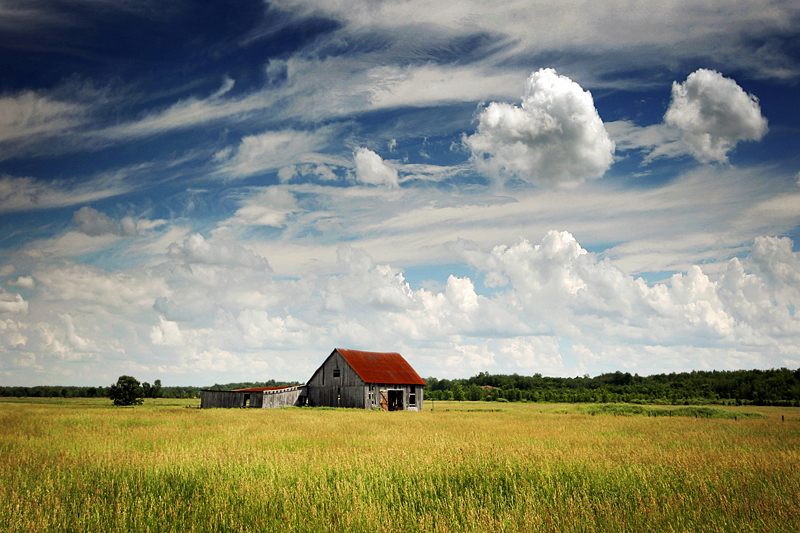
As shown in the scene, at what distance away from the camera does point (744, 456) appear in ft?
44.2

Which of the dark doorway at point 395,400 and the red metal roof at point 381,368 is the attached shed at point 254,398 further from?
the dark doorway at point 395,400

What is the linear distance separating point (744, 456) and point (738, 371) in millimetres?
109688

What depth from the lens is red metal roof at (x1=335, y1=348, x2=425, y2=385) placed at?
5119cm

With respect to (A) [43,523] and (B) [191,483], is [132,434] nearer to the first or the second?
(B) [191,483]

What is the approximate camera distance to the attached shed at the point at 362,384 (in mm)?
49875

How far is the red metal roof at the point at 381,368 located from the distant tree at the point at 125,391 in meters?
25.0

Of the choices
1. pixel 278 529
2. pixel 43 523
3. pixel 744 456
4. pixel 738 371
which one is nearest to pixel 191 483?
pixel 43 523

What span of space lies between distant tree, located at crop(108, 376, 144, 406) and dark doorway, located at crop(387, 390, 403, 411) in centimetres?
3018

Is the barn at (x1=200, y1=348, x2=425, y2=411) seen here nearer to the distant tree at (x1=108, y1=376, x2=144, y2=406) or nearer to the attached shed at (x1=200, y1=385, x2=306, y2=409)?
the attached shed at (x1=200, y1=385, x2=306, y2=409)

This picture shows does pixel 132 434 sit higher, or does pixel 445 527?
pixel 445 527

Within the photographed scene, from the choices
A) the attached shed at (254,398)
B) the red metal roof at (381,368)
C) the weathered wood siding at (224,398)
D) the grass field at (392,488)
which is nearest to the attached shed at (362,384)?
the red metal roof at (381,368)

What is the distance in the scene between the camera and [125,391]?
5512 centimetres

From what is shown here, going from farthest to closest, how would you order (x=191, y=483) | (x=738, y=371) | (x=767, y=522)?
1. (x=738, y=371)
2. (x=191, y=483)
3. (x=767, y=522)

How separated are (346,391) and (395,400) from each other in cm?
587
